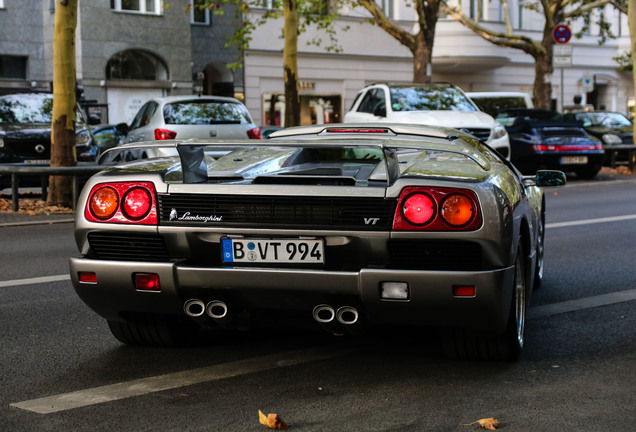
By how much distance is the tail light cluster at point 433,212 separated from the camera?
14.8ft

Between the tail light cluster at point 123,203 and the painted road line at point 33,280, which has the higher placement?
the tail light cluster at point 123,203

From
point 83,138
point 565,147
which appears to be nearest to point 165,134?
point 83,138

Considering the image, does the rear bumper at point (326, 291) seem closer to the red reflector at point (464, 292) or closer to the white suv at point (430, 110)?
the red reflector at point (464, 292)

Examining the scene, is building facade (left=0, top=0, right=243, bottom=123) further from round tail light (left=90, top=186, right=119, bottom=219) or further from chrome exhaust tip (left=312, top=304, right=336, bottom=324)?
chrome exhaust tip (left=312, top=304, right=336, bottom=324)

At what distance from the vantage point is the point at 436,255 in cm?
453

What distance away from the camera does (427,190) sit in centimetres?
452

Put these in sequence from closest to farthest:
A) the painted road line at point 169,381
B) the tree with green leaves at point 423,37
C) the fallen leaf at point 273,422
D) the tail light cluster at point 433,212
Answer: the fallen leaf at point 273,422, the painted road line at point 169,381, the tail light cluster at point 433,212, the tree with green leaves at point 423,37

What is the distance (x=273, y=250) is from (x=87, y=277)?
3.08 ft

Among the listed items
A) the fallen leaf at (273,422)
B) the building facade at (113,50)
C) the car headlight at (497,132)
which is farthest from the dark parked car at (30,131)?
the building facade at (113,50)

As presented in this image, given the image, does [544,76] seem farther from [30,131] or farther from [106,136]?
[30,131]

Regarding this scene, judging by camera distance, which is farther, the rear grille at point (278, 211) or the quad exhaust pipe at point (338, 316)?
the quad exhaust pipe at point (338, 316)

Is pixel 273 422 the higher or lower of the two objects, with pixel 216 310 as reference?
lower

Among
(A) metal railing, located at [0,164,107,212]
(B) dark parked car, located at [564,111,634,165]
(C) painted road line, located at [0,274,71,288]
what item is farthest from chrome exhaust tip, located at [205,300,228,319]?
(B) dark parked car, located at [564,111,634,165]

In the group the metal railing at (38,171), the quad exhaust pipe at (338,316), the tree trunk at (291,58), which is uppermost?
the tree trunk at (291,58)
